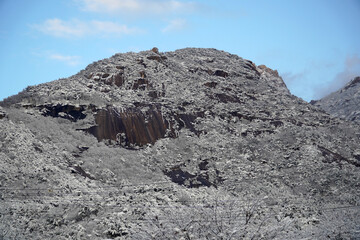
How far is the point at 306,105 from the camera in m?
59.8

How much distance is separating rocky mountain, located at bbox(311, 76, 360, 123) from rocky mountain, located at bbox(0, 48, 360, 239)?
843 inches

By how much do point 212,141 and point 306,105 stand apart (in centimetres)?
2664

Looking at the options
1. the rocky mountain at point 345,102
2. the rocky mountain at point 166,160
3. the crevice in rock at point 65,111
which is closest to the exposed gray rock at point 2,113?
the rocky mountain at point 166,160

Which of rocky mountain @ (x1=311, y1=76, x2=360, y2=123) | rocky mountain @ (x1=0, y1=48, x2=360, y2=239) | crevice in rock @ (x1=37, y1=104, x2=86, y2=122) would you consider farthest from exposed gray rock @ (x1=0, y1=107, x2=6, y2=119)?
rocky mountain @ (x1=311, y1=76, x2=360, y2=123)

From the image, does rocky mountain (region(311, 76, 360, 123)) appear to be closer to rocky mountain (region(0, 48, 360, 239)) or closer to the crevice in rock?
rocky mountain (region(0, 48, 360, 239))

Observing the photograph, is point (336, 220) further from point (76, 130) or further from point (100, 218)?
point (76, 130)

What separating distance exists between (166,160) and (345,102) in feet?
194

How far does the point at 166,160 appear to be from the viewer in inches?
1369

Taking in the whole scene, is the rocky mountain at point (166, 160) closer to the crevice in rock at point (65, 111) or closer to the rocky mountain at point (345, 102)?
the crevice in rock at point (65, 111)

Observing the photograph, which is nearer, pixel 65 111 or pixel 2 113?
pixel 2 113

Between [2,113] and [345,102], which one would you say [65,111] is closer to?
[2,113]

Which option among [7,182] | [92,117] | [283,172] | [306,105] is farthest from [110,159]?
[306,105]

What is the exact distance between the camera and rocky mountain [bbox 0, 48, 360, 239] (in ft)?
68.9

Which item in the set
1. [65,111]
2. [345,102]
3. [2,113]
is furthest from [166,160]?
[345,102]
